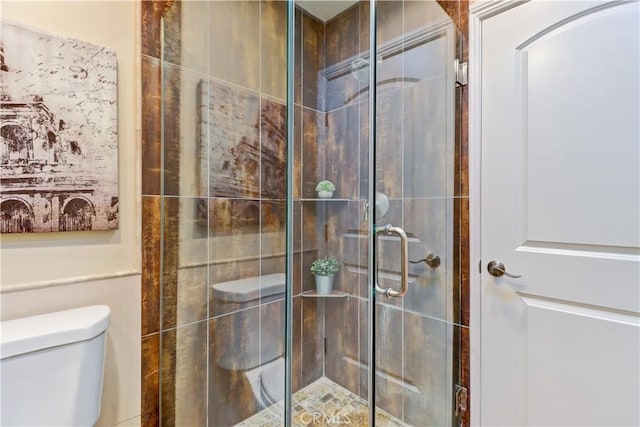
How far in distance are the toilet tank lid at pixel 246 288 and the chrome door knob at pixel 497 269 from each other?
0.96 metres

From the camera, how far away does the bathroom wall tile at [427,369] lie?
4.13 ft

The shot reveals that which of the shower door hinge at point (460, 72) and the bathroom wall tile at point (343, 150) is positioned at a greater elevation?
the shower door hinge at point (460, 72)

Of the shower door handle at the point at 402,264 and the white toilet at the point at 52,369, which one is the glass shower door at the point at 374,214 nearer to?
the shower door handle at the point at 402,264

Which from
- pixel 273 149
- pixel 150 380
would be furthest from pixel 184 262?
pixel 273 149

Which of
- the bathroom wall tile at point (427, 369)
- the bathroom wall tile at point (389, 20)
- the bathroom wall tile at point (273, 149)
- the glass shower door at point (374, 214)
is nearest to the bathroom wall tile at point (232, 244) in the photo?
the bathroom wall tile at point (273, 149)

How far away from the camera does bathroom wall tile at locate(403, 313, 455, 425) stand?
1259mm

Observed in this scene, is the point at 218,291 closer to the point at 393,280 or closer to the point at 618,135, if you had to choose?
the point at 393,280

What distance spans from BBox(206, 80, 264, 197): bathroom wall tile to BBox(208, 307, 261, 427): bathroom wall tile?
1.84 ft

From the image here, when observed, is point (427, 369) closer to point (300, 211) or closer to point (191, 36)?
point (300, 211)

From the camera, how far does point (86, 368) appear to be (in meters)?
0.86

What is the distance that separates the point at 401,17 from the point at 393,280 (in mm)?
1087

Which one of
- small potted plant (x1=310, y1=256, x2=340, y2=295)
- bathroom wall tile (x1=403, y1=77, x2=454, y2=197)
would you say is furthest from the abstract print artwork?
bathroom wall tile (x1=403, y1=77, x2=454, y2=197)

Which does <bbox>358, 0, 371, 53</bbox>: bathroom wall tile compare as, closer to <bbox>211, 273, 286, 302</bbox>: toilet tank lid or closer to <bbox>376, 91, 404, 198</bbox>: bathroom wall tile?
<bbox>376, 91, 404, 198</bbox>: bathroom wall tile

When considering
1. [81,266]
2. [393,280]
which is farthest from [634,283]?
[81,266]
